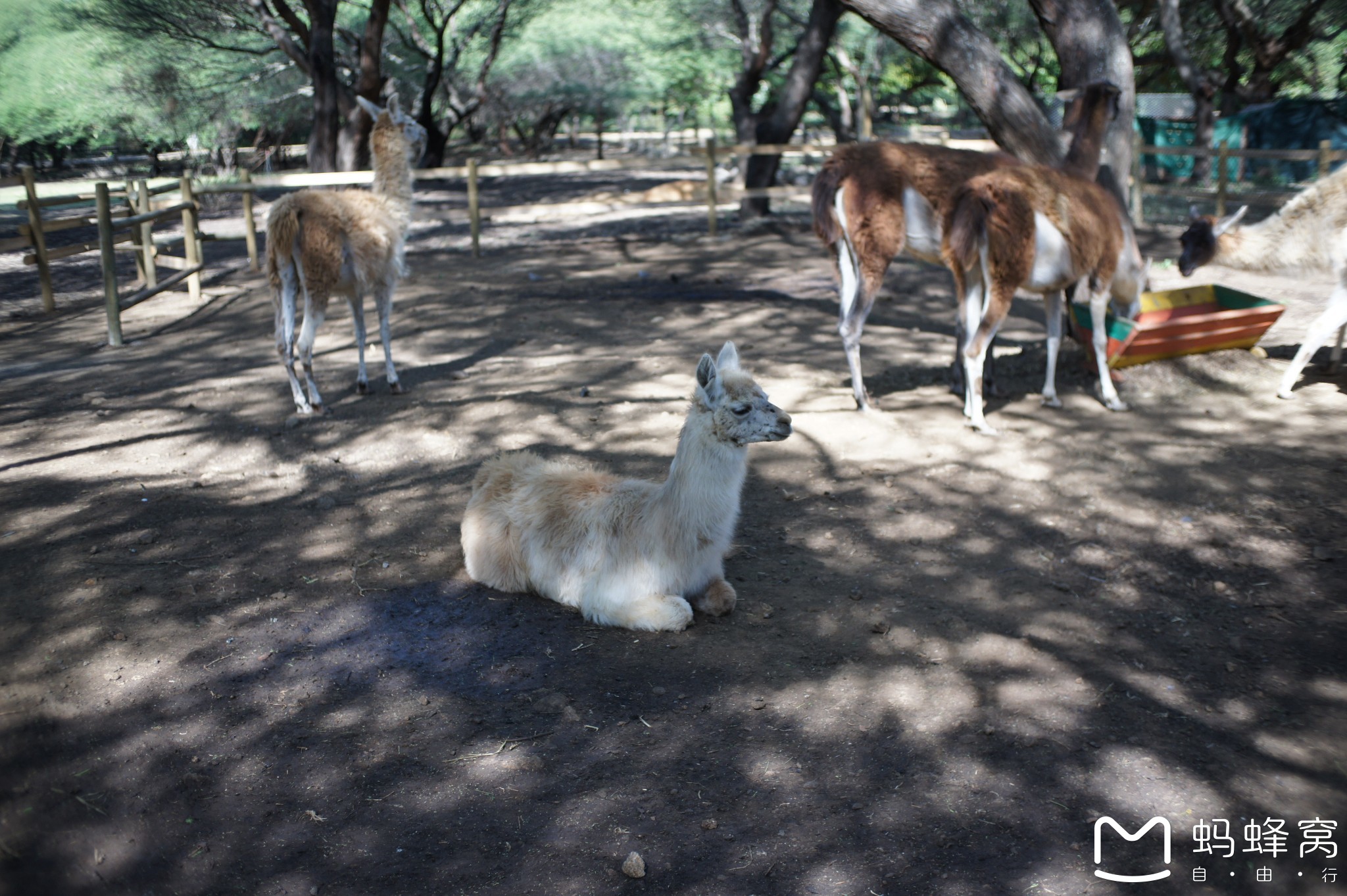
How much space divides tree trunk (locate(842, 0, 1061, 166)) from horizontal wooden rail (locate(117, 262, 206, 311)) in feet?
26.2

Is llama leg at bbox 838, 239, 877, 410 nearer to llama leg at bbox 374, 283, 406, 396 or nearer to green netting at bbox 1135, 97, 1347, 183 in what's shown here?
llama leg at bbox 374, 283, 406, 396

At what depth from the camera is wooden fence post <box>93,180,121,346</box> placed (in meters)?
9.54

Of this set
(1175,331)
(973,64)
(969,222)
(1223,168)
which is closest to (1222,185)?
(1223,168)

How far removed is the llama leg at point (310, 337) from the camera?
7082mm

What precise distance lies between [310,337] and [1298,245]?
762 centimetres

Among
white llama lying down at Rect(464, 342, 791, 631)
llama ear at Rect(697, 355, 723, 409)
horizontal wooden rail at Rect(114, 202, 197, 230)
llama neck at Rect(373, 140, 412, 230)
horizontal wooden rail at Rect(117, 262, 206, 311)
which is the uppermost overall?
llama neck at Rect(373, 140, 412, 230)

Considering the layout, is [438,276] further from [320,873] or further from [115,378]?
[320,873]

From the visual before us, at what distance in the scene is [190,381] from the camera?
8.13m

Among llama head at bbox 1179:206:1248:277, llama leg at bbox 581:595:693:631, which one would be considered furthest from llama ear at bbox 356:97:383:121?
llama head at bbox 1179:206:1248:277

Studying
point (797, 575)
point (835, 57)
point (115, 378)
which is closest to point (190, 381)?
point (115, 378)

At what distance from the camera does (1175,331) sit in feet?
23.3

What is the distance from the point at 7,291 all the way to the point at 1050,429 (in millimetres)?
13419

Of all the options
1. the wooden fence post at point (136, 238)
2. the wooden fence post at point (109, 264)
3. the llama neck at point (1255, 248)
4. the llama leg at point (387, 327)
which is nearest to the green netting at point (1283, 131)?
the llama neck at point (1255, 248)

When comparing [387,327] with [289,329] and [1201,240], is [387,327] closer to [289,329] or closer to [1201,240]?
[289,329]
